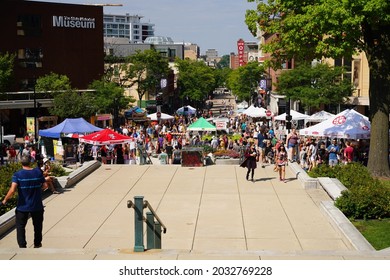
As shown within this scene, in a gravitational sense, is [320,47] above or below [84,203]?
above

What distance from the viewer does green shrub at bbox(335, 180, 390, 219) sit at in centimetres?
1401

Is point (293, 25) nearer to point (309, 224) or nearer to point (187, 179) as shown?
point (187, 179)

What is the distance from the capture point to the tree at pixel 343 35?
18.9 m

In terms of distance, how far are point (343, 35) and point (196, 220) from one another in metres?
9.59

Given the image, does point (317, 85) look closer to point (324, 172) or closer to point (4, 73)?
point (4, 73)

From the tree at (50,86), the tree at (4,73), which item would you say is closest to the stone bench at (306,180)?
the tree at (4,73)

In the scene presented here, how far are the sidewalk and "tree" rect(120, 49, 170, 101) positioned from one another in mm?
55705

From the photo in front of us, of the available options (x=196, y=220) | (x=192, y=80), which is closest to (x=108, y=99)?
(x=196, y=220)

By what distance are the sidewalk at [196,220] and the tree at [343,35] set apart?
12.1ft

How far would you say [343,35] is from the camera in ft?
66.4

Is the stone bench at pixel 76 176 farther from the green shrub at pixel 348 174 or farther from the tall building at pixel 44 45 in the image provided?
the tall building at pixel 44 45

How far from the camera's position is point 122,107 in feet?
202

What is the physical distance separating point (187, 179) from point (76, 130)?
39.4 feet
